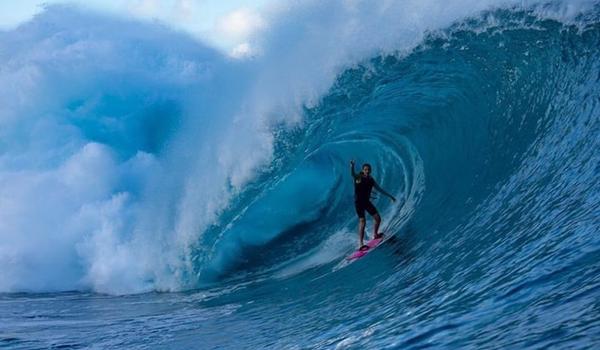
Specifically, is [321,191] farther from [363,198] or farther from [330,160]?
[363,198]

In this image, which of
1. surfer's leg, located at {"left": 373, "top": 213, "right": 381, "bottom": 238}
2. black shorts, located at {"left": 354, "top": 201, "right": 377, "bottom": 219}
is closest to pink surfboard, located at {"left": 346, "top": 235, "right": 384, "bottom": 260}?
surfer's leg, located at {"left": 373, "top": 213, "right": 381, "bottom": 238}

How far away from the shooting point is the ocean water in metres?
6.14

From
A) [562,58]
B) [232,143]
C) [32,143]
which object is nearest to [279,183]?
[232,143]

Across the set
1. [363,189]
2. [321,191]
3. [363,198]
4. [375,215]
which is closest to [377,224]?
[375,215]

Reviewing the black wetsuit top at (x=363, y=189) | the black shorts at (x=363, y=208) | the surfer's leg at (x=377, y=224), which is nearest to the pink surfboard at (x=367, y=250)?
the surfer's leg at (x=377, y=224)

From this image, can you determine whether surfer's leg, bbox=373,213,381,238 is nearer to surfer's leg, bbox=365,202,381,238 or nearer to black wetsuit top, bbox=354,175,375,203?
surfer's leg, bbox=365,202,381,238

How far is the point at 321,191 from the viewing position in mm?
12547

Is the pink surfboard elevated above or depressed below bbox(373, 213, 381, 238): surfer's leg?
below

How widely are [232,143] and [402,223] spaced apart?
4189 millimetres

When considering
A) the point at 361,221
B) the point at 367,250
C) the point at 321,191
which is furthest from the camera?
the point at 321,191

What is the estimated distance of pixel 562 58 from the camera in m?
10.6

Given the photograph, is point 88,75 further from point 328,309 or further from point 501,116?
point 328,309

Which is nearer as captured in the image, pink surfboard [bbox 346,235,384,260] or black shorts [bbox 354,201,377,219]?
pink surfboard [bbox 346,235,384,260]

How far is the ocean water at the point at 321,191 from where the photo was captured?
20.1 ft
